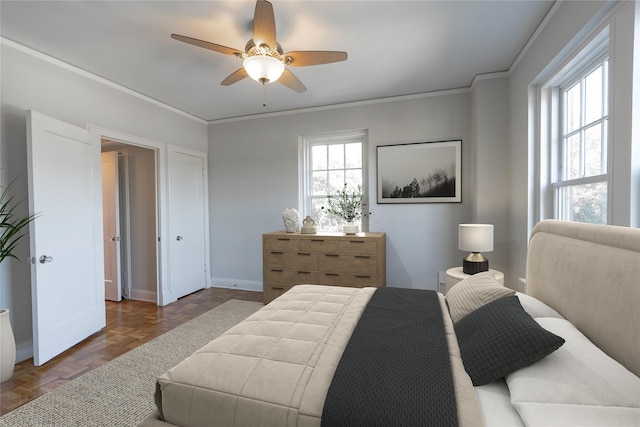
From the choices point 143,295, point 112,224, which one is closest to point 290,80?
point 112,224

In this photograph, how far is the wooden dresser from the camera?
10.8ft

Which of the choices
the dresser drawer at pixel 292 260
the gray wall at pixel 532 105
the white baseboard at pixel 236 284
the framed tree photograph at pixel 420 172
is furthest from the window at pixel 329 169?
the gray wall at pixel 532 105

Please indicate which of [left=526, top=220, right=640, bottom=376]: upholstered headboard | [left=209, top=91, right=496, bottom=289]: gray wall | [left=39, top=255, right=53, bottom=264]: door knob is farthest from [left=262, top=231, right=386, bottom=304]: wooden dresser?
[left=39, top=255, right=53, bottom=264]: door knob

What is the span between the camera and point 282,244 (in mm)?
3605

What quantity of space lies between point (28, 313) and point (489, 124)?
476cm

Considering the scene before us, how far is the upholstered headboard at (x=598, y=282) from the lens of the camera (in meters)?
1.02

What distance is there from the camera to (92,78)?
3008 mm

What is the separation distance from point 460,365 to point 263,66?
2.02 m

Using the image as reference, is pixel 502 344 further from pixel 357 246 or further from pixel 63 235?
pixel 63 235

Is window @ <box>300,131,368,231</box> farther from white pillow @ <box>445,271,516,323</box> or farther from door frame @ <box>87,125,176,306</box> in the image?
white pillow @ <box>445,271,516,323</box>

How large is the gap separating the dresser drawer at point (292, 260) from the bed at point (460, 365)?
1907mm

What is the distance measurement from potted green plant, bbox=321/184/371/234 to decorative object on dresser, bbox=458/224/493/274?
55.0 inches

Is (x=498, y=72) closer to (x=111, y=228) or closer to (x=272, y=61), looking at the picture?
(x=272, y=61)

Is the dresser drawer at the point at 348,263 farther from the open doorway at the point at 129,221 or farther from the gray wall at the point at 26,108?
the gray wall at the point at 26,108
